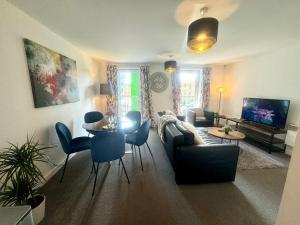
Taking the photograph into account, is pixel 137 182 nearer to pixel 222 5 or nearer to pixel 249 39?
pixel 222 5

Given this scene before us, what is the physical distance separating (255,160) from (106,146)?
2946mm

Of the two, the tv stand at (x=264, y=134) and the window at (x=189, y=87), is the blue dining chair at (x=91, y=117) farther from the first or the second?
the tv stand at (x=264, y=134)

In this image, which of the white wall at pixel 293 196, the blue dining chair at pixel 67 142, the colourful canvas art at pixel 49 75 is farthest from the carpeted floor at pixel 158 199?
the colourful canvas art at pixel 49 75

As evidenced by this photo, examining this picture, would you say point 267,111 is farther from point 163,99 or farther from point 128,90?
point 128,90

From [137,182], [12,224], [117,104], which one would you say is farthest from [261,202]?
[117,104]

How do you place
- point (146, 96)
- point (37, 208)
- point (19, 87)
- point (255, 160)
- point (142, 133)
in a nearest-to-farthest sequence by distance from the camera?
1. point (37, 208)
2. point (19, 87)
3. point (142, 133)
4. point (255, 160)
5. point (146, 96)

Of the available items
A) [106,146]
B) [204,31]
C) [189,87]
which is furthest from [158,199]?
[189,87]

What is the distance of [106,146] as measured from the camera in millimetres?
2023

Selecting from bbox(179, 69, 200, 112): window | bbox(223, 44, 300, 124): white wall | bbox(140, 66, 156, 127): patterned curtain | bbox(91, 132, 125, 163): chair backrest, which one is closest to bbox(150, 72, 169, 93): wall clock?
bbox(140, 66, 156, 127): patterned curtain

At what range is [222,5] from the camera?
1.61 m

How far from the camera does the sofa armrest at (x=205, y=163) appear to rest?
2.08 m

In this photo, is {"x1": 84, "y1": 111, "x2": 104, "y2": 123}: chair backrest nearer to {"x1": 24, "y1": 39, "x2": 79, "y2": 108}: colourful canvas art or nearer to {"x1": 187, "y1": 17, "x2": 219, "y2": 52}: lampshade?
{"x1": 24, "y1": 39, "x2": 79, "y2": 108}: colourful canvas art

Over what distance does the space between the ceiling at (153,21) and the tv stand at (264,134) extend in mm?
1899

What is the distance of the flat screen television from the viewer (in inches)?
125
